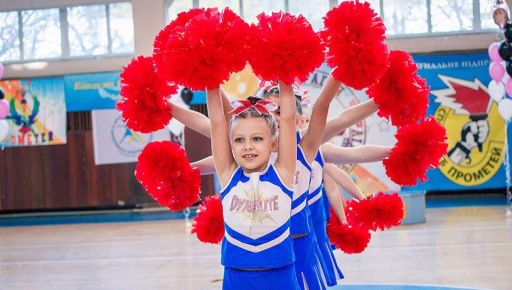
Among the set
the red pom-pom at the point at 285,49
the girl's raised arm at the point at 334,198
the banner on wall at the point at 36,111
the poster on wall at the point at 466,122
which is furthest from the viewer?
the banner on wall at the point at 36,111

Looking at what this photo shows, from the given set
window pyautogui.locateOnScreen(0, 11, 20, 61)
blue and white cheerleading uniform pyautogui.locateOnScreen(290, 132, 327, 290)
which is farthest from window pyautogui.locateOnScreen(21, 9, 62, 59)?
blue and white cheerleading uniform pyautogui.locateOnScreen(290, 132, 327, 290)

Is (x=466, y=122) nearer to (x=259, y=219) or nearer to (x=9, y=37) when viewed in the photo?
(x=9, y=37)

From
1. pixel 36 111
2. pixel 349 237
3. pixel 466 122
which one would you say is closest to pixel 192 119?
pixel 349 237

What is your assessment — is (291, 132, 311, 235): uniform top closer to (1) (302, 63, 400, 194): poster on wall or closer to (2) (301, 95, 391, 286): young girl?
(2) (301, 95, 391, 286): young girl

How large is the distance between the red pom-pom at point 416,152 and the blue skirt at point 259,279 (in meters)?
0.72

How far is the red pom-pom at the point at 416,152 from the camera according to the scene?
291cm

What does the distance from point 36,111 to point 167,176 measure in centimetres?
871

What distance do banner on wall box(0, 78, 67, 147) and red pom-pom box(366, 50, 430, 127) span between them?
9.08 m

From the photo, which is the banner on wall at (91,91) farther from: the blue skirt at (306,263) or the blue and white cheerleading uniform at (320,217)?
the blue skirt at (306,263)

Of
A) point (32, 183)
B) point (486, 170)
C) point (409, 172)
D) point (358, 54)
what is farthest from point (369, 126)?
point (358, 54)

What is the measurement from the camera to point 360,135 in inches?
388

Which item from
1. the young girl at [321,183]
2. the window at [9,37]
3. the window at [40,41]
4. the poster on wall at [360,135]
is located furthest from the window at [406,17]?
the young girl at [321,183]

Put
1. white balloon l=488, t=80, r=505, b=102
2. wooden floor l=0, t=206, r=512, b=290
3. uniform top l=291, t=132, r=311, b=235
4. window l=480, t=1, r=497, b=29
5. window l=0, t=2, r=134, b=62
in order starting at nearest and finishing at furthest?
uniform top l=291, t=132, r=311, b=235 → wooden floor l=0, t=206, r=512, b=290 → white balloon l=488, t=80, r=505, b=102 → window l=480, t=1, r=497, b=29 → window l=0, t=2, r=134, b=62

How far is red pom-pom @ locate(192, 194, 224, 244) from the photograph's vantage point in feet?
10.5
